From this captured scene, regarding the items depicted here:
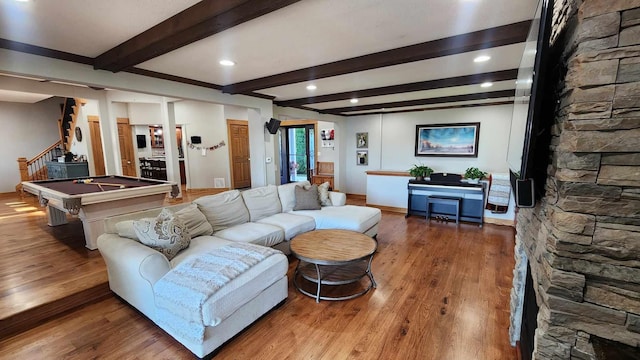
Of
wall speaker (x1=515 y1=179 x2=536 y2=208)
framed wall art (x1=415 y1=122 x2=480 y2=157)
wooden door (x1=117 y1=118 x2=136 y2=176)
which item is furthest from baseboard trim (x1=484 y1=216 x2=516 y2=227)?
wooden door (x1=117 y1=118 x2=136 y2=176)

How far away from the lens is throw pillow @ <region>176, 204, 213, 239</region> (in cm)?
283

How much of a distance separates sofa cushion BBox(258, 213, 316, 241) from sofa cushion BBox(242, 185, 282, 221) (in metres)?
0.11

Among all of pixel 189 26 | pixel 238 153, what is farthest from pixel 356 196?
pixel 189 26

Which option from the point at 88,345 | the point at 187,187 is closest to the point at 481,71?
the point at 88,345

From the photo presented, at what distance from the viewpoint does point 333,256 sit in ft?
8.25

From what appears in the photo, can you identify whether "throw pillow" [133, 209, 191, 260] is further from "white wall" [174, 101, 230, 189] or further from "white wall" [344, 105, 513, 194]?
"white wall" [344, 105, 513, 194]

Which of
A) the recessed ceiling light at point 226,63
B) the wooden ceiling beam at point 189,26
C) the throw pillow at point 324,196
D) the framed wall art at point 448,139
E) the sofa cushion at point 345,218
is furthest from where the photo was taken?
the framed wall art at point 448,139

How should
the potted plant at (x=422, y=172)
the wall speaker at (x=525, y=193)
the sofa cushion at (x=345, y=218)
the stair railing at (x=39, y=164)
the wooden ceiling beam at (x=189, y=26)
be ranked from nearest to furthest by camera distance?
the wall speaker at (x=525, y=193)
the wooden ceiling beam at (x=189, y=26)
the sofa cushion at (x=345, y=218)
the potted plant at (x=422, y=172)
the stair railing at (x=39, y=164)

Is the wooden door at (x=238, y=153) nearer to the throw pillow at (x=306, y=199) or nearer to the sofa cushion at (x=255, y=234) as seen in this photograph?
the throw pillow at (x=306, y=199)

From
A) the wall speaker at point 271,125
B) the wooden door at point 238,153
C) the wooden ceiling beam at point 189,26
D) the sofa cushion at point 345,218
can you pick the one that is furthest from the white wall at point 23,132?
the sofa cushion at point 345,218

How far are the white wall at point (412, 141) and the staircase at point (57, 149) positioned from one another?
722 cm

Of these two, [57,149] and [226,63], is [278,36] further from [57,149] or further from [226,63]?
[57,149]

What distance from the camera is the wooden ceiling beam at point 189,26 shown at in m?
1.61

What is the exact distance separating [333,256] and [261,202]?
5.50 feet
